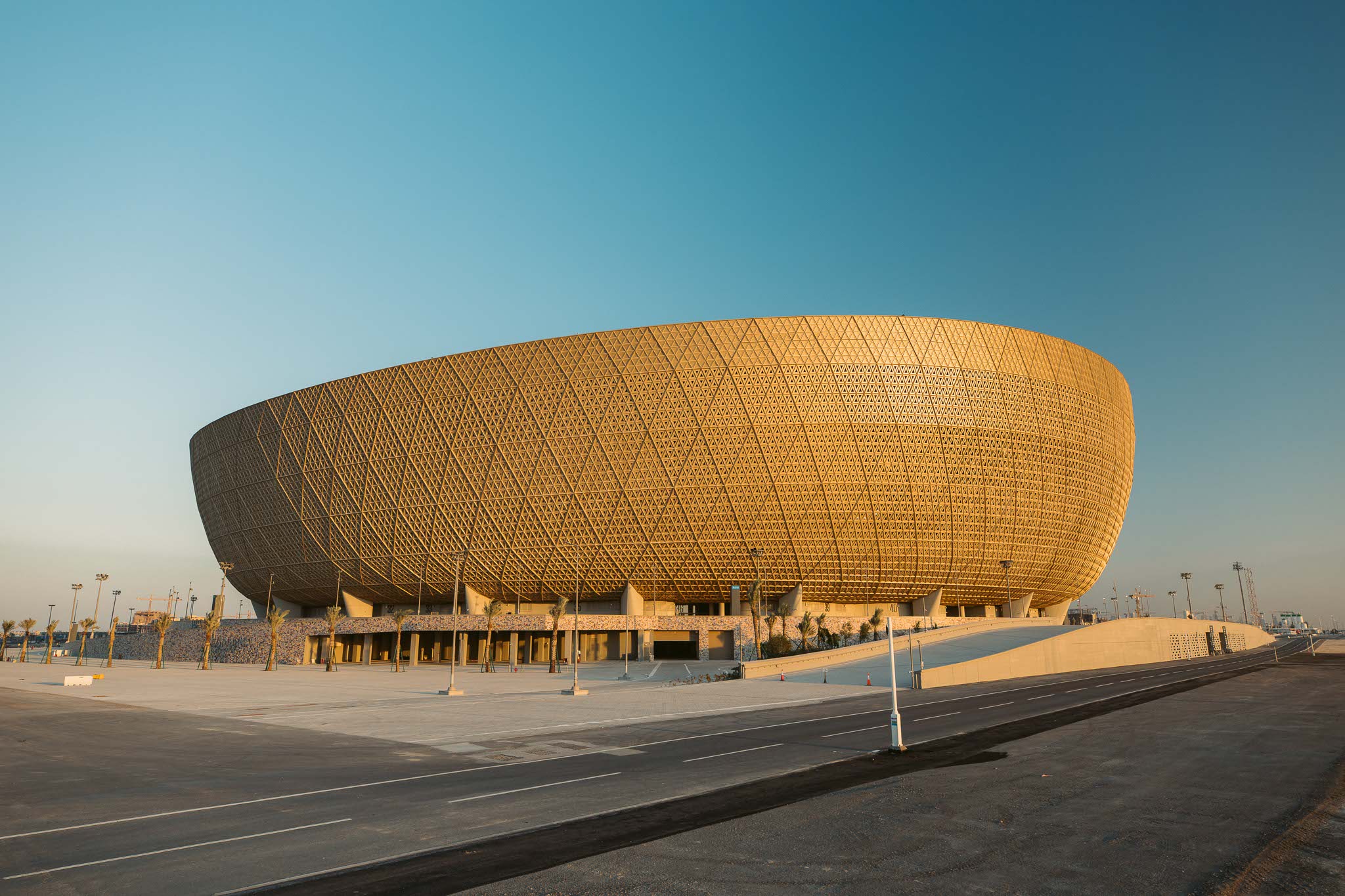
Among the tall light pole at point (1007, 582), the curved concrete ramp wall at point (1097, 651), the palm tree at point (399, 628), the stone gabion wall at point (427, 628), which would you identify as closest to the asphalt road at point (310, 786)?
the curved concrete ramp wall at point (1097, 651)

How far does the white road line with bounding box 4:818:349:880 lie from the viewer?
23.0 ft

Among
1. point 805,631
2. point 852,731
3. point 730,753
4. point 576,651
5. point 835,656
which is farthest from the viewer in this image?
point 805,631

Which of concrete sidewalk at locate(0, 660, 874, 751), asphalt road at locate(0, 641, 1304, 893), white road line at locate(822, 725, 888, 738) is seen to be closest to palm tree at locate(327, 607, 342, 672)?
concrete sidewalk at locate(0, 660, 874, 751)

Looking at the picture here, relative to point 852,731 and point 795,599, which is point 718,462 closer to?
point 795,599

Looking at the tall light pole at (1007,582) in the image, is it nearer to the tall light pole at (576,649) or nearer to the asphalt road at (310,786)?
the tall light pole at (576,649)

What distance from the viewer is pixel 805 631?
165ft

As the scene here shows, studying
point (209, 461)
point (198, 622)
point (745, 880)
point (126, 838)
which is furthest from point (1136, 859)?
point (198, 622)

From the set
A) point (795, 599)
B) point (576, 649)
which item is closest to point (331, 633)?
point (576, 649)

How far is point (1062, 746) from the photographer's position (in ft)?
47.5

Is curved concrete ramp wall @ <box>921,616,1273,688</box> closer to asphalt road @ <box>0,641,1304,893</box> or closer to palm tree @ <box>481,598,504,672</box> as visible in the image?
asphalt road @ <box>0,641,1304,893</box>

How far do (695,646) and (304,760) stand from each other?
48.4 meters

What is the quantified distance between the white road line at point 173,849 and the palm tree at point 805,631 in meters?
41.7

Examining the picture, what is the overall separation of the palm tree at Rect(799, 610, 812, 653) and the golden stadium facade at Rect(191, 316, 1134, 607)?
4.27 m

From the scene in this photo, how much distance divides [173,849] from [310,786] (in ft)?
11.7
